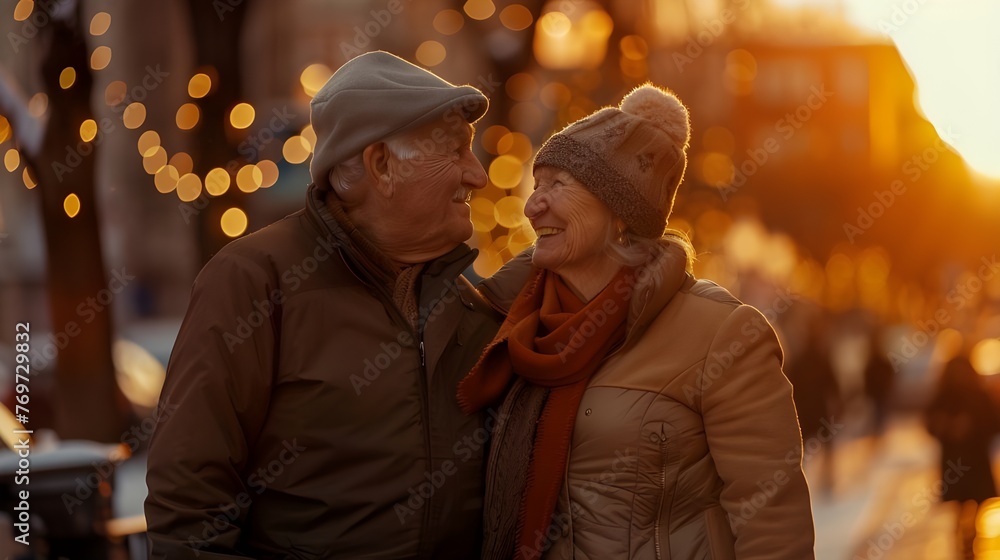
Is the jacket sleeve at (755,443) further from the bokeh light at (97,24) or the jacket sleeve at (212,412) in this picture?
the bokeh light at (97,24)

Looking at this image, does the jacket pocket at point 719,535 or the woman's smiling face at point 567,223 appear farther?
the woman's smiling face at point 567,223

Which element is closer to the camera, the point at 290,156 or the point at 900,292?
the point at 290,156

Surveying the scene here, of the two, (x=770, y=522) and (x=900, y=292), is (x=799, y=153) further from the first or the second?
(x=770, y=522)

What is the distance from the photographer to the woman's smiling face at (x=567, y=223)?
3715mm

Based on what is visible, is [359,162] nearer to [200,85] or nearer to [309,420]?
[309,420]

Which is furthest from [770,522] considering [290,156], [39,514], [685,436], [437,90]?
[290,156]

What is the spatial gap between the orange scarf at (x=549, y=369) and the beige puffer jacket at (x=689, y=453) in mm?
51

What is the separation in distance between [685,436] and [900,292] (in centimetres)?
1638

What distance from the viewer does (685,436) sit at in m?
3.52

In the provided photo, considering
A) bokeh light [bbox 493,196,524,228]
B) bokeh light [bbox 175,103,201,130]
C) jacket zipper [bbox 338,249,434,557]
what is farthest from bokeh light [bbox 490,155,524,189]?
jacket zipper [bbox 338,249,434,557]

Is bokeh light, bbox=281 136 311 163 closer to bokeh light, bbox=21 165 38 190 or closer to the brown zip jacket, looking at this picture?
bokeh light, bbox=21 165 38 190

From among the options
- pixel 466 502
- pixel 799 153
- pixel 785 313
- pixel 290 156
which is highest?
pixel 466 502

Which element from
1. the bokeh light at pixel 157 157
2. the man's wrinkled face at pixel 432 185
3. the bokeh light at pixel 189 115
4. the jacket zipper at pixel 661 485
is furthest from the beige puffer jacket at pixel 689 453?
the bokeh light at pixel 157 157

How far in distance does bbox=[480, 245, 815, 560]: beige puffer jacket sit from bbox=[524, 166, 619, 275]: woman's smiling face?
0.76ft
